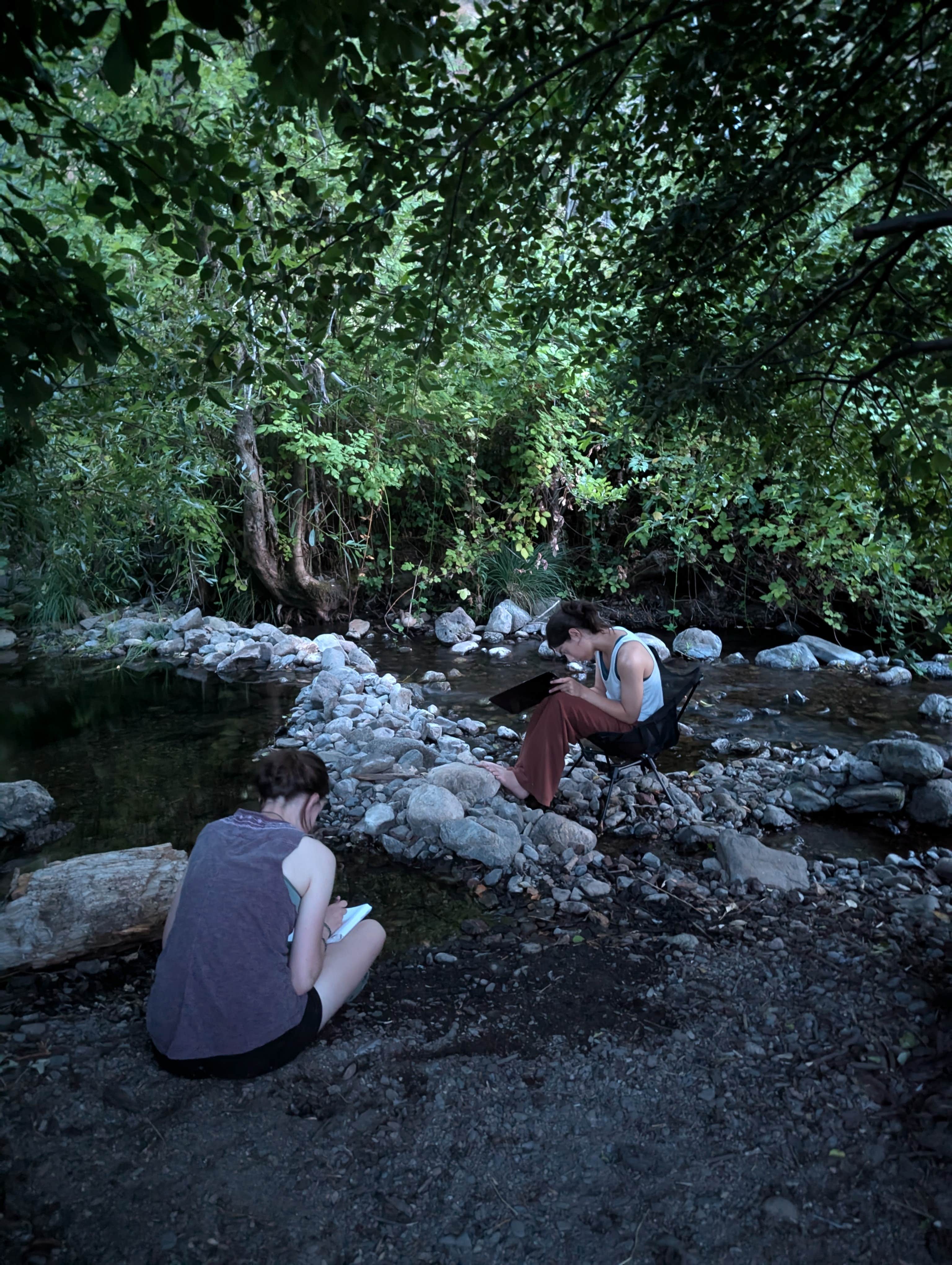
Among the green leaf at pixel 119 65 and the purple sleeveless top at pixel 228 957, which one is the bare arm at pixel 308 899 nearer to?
the purple sleeveless top at pixel 228 957

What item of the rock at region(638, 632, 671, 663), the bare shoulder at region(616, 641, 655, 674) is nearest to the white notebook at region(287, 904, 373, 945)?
the bare shoulder at region(616, 641, 655, 674)

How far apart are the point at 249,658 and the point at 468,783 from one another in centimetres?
511

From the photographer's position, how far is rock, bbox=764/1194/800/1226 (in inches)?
71.2

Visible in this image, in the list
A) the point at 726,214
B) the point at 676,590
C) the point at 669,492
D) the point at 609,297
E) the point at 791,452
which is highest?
the point at 726,214

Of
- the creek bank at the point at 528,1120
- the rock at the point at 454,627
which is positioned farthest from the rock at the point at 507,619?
the creek bank at the point at 528,1120

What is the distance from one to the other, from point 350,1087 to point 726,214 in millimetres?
3250

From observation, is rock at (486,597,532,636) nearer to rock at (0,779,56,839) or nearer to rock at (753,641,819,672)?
rock at (753,641,819,672)

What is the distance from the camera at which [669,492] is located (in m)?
8.93

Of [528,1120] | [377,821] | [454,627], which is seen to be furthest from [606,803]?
[454,627]

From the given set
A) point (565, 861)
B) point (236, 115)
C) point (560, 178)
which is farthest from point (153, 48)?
point (565, 861)

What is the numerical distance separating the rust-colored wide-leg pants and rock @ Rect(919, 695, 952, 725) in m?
3.75

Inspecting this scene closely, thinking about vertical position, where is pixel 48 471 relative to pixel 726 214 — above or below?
below

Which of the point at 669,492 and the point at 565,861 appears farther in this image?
the point at 669,492

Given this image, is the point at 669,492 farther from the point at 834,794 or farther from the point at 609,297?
the point at 609,297
